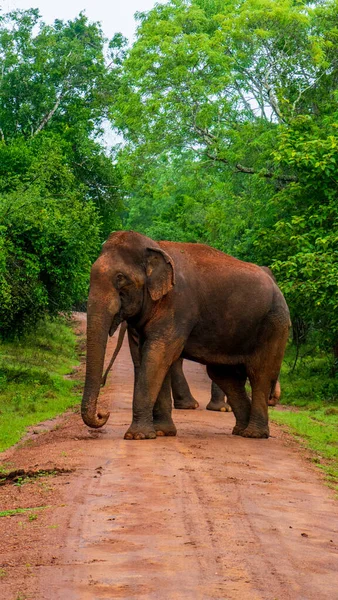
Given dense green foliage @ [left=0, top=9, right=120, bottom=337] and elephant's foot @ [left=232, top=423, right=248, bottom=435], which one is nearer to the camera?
elephant's foot @ [left=232, top=423, right=248, bottom=435]

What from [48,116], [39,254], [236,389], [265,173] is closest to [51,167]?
[39,254]

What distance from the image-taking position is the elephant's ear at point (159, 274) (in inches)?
509

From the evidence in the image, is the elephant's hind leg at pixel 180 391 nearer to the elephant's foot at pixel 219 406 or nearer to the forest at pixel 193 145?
the elephant's foot at pixel 219 406

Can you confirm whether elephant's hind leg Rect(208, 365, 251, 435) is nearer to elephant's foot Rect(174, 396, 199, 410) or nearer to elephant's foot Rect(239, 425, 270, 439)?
elephant's foot Rect(239, 425, 270, 439)

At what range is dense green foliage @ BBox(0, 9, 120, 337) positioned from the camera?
22.3 m

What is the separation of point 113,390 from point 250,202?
9.66 m

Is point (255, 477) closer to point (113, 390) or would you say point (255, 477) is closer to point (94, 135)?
point (113, 390)

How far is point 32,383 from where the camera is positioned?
21938 millimetres

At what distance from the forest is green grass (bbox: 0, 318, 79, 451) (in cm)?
106

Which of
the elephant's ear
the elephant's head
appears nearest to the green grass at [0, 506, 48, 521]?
the elephant's head

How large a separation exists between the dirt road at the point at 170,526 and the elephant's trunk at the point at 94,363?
11.8 inches

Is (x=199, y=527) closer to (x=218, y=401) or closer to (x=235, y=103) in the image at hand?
(x=218, y=401)

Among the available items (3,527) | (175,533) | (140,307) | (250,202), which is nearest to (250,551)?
(175,533)

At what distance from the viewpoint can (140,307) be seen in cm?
1305
